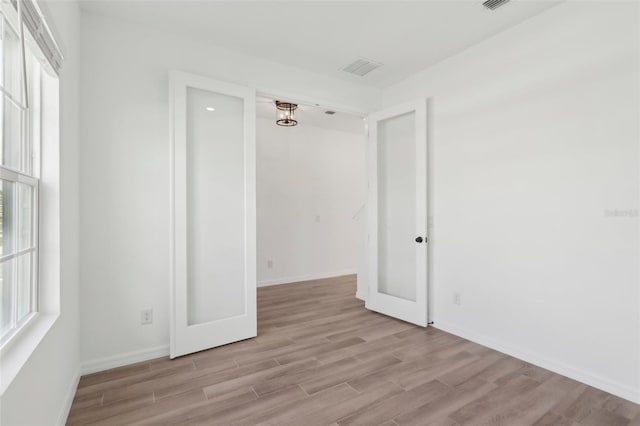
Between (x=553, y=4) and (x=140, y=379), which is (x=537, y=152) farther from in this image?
(x=140, y=379)

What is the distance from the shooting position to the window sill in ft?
3.81

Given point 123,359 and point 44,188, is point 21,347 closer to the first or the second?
point 44,188

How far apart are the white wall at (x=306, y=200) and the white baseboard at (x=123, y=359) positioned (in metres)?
2.66

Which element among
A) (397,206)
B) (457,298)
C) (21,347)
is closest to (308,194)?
(397,206)

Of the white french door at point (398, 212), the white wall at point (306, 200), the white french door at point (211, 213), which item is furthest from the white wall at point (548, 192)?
the white wall at point (306, 200)

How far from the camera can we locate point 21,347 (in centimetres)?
138

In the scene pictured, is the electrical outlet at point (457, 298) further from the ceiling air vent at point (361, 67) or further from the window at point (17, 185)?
the window at point (17, 185)

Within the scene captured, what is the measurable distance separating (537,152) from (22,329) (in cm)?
352

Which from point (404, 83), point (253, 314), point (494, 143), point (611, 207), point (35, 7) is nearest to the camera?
point (35, 7)

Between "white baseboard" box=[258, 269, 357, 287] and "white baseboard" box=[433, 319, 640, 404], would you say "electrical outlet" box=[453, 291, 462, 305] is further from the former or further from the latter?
"white baseboard" box=[258, 269, 357, 287]

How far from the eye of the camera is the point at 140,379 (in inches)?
93.4

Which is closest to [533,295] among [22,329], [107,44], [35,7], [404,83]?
[404,83]

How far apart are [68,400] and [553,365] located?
3425 millimetres

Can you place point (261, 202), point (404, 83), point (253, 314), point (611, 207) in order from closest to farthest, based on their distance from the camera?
1. point (611, 207)
2. point (253, 314)
3. point (404, 83)
4. point (261, 202)
